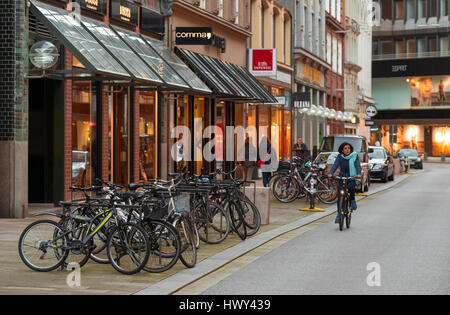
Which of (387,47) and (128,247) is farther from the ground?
(387,47)

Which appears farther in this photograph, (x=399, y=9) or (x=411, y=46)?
(x=399, y=9)

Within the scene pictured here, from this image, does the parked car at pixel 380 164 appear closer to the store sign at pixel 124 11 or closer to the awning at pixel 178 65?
the awning at pixel 178 65

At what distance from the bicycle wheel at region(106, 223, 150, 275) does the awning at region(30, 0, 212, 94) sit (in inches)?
324

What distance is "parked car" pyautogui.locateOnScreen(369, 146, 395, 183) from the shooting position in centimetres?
3900

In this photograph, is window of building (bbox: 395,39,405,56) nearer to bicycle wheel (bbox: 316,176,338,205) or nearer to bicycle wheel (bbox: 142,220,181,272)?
bicycle wheel (bbox: 316,176,338,205)

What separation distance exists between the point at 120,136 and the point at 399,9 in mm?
70015

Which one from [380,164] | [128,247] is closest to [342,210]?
[128,247]

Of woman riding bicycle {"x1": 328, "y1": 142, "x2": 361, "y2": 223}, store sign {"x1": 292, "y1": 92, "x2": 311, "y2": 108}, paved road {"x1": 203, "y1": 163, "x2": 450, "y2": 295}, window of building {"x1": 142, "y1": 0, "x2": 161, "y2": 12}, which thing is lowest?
paved road {"x1": 203, "y1": 163, "x2": 450, "y2": 295}

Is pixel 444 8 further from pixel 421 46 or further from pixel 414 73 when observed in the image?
pixel 414 73

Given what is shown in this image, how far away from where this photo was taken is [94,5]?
73.3ft

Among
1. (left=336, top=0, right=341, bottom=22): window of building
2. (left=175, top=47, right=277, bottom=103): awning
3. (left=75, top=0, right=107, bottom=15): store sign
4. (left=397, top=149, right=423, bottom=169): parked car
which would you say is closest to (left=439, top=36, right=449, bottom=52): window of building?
(left=397, top=149, right=423, bottom=169): parked car

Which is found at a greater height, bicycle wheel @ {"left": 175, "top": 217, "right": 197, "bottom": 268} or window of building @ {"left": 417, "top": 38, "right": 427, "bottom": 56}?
window of building @ {"left": 417, "top": 38, "right": 427, "bottom": 56}

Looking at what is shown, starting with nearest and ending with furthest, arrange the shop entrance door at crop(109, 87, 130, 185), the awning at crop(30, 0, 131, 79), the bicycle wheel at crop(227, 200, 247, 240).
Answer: the bicycle wheel at crop(227, 200, 247, 240) < the awning at crop(30, 0, 131, 79) < the shop entrance door at crop(109, 87, 130, 185)
